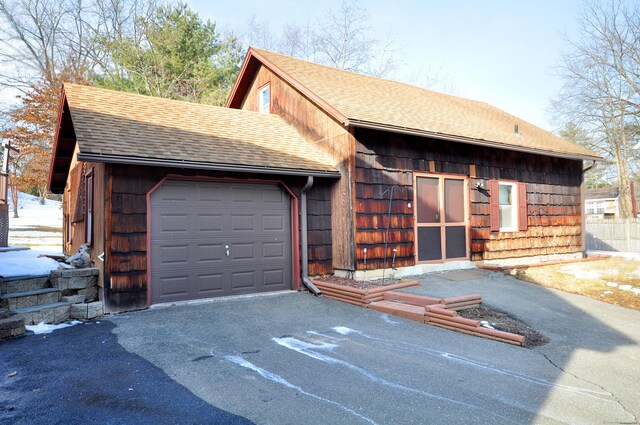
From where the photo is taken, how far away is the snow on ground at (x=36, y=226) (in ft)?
49.5

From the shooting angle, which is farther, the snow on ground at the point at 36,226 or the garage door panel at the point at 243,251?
the snow on ground at the point at 36,226

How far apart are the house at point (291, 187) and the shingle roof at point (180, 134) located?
47 mm

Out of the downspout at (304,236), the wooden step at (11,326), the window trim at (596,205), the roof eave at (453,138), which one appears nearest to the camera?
the wooden step at (11,326)

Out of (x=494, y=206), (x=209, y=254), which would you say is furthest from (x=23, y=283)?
(x=494, y=206)

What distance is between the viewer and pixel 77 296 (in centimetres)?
639

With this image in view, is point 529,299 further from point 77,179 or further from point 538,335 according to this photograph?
point 77,179

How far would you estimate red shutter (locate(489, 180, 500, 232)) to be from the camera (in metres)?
10.3

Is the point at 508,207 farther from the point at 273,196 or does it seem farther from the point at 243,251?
the point at 243,251

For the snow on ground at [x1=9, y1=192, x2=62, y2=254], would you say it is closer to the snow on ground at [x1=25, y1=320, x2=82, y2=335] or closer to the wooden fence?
the snow on ground at [x1=25, y1=320, x2=82, y2=335]

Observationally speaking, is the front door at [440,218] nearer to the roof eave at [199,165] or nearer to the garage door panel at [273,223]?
the roof eave at [199,165]

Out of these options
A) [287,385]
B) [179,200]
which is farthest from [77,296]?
[287,385]

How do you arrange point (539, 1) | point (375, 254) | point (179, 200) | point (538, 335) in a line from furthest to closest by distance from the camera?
point (539, 1) < point (375, 254) < point (179, 200) < point (538, 335)

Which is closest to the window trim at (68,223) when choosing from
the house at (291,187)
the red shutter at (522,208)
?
the house at (291,187)

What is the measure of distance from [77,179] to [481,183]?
949 cm
